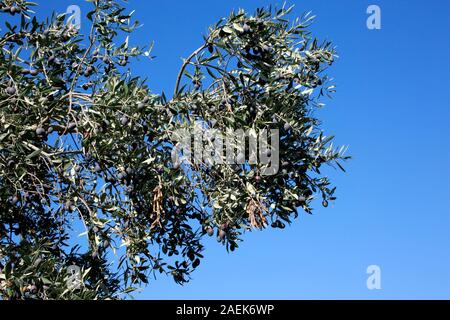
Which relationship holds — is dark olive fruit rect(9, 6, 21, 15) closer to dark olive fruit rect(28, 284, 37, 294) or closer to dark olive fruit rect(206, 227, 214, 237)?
dark olive fruit rect(206, 227, 214, 237)

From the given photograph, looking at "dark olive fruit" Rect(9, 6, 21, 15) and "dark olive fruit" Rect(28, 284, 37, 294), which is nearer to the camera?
"dark olive fruit" Rect(28, 284, 37, 294)

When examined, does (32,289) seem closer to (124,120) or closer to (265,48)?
(124,120)

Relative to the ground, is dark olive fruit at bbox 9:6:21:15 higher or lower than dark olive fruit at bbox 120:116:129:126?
higher

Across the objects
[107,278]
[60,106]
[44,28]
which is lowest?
[107,278]

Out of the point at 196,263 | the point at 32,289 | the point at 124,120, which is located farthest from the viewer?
the point at 196,263

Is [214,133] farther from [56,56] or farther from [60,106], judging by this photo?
[56,56]

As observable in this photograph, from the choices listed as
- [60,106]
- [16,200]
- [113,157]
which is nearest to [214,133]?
[113,157]

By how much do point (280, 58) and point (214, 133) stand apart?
151 cm

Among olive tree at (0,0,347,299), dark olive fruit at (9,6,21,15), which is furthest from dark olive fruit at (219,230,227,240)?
dark olive fruit at (9,6,21,15)

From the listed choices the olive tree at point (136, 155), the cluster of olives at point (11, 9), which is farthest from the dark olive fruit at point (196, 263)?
the cluster of olives at point (11, 9)

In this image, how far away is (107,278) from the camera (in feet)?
31.8

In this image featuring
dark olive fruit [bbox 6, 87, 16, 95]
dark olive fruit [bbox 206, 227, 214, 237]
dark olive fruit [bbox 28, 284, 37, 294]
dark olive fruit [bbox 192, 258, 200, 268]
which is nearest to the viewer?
dark olive fruit [bbox 28, 284, 37, 294]

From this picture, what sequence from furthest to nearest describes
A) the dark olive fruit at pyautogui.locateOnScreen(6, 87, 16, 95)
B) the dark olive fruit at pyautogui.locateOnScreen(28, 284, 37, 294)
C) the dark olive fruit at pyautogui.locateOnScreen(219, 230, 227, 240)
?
the dark olive fruit at pyautogui.locateOnScreen(219, 230, 227, 240)
the dark olive fruit at pyautogui.locateOnScreen(6, 87, 16, 95)
the dark olive fruit at pyautogui.locateOnScreen(28, 284, 37, 294)

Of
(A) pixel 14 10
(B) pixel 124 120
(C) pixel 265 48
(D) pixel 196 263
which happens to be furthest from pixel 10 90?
(D) pixel 196 263
